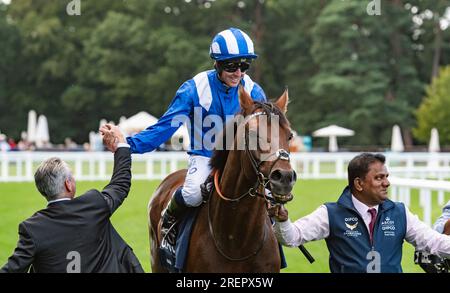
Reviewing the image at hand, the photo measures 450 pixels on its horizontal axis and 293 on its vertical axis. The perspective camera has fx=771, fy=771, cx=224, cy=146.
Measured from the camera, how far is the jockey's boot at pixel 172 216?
5164 mm

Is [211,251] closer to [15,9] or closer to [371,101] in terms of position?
[371,101]

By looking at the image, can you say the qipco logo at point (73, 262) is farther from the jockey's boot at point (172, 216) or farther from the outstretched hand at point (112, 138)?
the jockey's boot at point (172, 216)

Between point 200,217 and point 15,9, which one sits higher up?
point 15,9

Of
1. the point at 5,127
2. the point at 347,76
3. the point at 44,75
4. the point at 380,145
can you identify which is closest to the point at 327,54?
the point at 347,76

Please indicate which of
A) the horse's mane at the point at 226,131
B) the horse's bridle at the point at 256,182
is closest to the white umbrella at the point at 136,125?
the horse's mane at the point at 226,131

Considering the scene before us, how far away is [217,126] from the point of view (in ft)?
17.2

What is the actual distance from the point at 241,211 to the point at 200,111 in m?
0.88

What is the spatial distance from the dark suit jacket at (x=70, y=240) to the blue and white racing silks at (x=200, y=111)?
3.94ft

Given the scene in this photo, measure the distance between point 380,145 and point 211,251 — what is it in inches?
1509

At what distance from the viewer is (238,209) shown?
4.74m

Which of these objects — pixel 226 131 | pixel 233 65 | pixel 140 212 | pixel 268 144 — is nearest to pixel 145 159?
pixel 140 212

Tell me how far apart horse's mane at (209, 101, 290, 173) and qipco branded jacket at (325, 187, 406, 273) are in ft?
2.11

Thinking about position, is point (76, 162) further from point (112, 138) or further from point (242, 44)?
point (112, 138)
